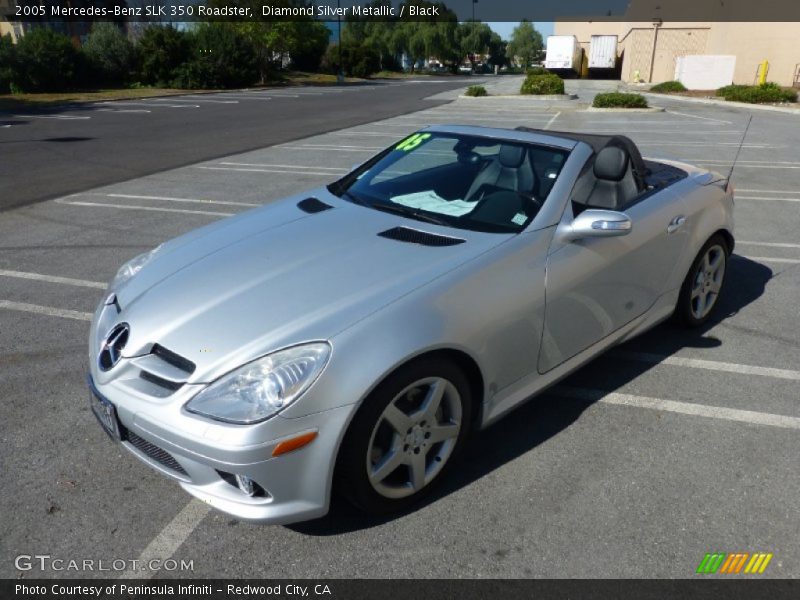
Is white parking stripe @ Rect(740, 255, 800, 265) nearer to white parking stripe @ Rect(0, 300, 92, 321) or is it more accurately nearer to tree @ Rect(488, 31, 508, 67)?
white parking stripe @ Rect(0, 300, 92, 321)

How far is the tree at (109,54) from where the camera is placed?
36.7 m

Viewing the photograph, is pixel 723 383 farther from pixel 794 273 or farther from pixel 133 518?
pixel 133 518

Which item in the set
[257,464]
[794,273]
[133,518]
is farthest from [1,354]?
[794,273]

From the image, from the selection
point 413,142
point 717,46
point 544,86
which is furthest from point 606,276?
point 717,46

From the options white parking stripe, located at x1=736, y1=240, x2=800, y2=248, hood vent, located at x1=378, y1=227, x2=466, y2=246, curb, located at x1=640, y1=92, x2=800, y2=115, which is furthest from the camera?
curb, located at x1=640, y1=92, x2=800, y2=115

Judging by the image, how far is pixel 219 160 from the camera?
12.1 metres

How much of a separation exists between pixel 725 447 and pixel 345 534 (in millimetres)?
1926

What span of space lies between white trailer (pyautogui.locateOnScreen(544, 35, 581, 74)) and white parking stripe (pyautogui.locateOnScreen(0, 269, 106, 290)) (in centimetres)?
5360

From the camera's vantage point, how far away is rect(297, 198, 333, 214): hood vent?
3689mm

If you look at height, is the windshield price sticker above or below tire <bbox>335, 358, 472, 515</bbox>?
above

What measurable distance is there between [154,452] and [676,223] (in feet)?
10.4

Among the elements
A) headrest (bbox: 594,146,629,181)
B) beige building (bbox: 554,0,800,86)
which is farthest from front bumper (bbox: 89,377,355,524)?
beige building (bbox: 554,0,800,86)

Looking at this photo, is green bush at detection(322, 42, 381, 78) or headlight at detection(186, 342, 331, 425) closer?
headlight at detection(186, 342, 331, 425)
